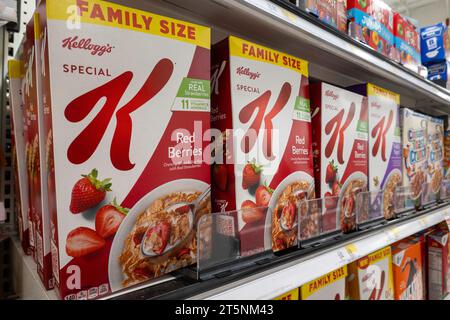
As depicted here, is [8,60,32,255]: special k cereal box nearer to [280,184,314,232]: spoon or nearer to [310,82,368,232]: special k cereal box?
[280,184,314,232]: spoon

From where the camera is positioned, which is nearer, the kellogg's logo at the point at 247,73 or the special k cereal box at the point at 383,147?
the kellogg's logo at the point at 247,73

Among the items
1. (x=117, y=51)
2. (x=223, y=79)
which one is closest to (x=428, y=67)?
(x=223, y=79)

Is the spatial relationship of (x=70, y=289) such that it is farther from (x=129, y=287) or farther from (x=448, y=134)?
(x=448, y=134)

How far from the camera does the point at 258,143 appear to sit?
0.73 m

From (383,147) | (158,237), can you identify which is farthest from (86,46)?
(383,147)

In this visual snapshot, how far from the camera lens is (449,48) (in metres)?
1.92

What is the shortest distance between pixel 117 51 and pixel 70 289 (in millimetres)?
402

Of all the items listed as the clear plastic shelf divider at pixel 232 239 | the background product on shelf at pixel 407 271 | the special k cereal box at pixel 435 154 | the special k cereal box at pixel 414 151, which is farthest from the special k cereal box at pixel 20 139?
the special k cereal box at pixel 435 154

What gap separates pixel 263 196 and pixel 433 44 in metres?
1.79

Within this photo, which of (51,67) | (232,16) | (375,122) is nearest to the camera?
(51,67)

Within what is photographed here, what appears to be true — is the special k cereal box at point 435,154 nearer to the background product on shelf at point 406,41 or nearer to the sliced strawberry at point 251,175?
the background product on shelf at point 406,41

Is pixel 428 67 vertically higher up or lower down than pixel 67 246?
higher up

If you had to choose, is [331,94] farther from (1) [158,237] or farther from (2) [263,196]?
(1) [158,237]

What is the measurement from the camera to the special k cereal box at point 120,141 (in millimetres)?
467
